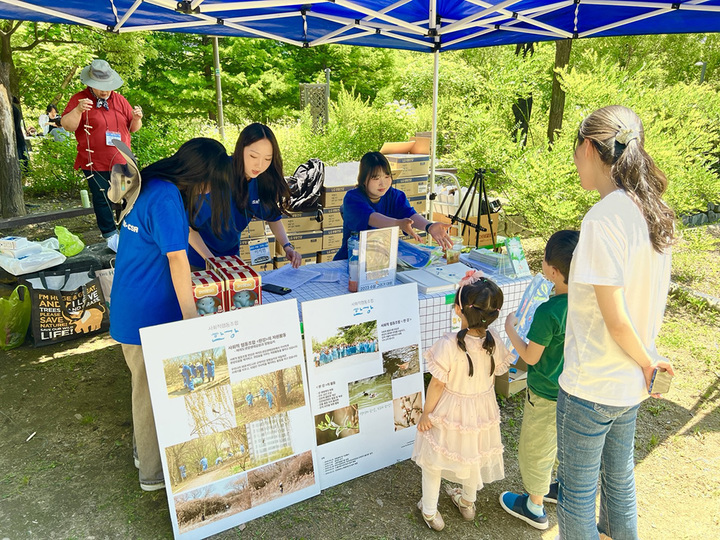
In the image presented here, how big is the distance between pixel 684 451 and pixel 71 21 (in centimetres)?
516

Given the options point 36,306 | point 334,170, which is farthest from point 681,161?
point 36,306

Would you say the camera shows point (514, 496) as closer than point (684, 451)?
Yes

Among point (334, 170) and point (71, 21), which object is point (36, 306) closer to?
point (71, 21)

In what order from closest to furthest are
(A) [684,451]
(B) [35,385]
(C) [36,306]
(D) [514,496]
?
(D) [514,496] → (A) [684,451] → (B) [35,385] → (C) [36,306]

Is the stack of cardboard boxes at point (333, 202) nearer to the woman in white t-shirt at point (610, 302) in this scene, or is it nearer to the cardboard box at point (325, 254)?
the cardboard box at point (325, 254)

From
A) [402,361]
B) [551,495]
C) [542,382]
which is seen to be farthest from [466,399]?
[551,495]

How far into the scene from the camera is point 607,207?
1.52m

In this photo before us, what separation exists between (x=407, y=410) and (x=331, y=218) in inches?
123

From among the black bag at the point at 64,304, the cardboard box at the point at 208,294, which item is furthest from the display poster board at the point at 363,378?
the black bag at the point at 64,304

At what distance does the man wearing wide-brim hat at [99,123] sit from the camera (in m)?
4.93

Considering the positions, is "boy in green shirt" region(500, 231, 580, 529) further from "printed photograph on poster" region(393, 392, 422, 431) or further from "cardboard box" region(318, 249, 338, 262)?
"cardboard box" region(318, 249, 338, 262)

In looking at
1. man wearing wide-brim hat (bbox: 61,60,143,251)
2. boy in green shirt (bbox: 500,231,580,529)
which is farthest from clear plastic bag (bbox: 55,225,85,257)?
boy in green shirt (bbox: 500,231,580,529)

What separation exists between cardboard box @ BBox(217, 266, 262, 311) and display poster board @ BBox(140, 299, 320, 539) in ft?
0.43

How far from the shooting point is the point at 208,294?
88.4 inches
